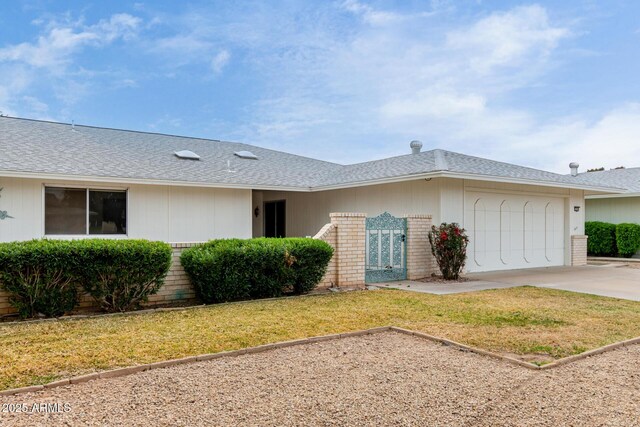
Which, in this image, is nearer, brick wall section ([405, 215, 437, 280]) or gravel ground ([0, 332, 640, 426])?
gravel ground ([0, 332, 640, 426])

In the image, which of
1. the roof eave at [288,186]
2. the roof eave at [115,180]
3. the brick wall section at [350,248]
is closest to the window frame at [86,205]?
the roof eave at [115,180]

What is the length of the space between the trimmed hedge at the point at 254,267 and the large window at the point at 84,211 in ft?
13.7

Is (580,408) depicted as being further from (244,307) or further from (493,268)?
(493,268)

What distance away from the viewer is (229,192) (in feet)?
45.1

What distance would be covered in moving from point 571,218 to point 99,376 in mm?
16250

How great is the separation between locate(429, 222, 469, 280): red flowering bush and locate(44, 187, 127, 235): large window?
7.96 m

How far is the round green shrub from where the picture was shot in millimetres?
6910

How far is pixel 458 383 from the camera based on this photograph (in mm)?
4359

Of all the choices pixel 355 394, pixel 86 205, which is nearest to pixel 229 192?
pixel 86 205

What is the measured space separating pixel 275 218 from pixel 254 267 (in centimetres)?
969

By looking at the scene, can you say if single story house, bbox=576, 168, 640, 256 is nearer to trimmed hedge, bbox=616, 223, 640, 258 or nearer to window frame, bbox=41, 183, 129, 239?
trimmed hedge, bbox=616, 223, 640, 258

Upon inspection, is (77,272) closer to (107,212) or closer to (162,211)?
(107,212)

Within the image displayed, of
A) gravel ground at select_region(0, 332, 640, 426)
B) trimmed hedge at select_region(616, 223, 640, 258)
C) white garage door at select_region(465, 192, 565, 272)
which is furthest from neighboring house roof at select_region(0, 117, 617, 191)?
gravel ground at select_region(0, 332, 640, 426)

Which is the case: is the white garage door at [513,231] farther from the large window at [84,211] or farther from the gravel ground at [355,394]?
the large window at [84,211]
